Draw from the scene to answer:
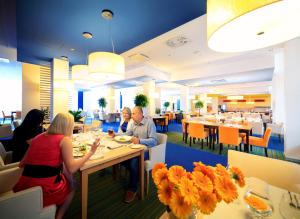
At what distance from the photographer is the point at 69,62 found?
5812 mm

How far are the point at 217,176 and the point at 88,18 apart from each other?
3420 millimetres

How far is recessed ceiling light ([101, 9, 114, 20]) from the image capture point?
255cm

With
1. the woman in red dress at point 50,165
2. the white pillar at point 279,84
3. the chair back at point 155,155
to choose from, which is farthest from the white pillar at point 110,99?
the woman in red dress at point 50,165

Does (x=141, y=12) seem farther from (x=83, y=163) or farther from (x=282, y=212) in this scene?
(x=282, y=212)

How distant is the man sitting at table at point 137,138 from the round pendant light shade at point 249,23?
5.60 ft

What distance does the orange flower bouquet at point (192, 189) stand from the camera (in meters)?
0.54

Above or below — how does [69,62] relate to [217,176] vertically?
above

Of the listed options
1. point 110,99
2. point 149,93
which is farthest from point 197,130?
point 110,99

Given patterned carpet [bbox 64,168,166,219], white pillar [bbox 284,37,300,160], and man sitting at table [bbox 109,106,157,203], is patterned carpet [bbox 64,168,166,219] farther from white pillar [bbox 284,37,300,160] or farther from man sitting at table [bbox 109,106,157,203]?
white pillar [bbox 284,37,300,160]

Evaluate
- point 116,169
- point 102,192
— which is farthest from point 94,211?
point 116,169

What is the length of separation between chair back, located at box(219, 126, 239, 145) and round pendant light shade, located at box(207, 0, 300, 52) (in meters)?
3.17

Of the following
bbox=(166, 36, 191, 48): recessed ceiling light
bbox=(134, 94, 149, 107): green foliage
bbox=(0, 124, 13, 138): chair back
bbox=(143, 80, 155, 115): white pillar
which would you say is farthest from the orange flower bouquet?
bbox=(143, 80, 155, 115): white pillar

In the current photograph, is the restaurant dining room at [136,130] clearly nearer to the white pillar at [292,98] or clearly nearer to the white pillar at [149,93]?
the white pillar at [292,98]

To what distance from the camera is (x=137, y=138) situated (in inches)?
88.5
